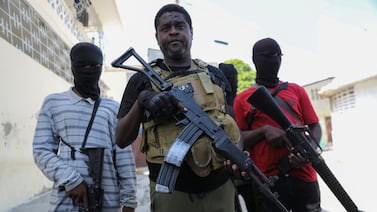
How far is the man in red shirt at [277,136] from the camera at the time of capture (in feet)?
7.50

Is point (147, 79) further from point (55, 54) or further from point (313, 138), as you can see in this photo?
point (55, 54)

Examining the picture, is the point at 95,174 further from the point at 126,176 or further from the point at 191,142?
the point at 191,142

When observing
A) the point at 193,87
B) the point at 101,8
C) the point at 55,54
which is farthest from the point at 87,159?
the point at 101,8

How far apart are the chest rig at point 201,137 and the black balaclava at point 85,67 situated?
549 millimetres

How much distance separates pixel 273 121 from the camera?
237 centimetres

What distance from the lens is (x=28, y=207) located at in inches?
179

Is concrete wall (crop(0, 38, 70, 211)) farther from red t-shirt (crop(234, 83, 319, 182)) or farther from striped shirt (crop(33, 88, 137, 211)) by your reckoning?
red t-shirt (crop(234, 83, 319, 182))

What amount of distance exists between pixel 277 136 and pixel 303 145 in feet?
0.51

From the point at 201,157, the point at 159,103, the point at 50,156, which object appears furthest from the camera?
the point at 50,156

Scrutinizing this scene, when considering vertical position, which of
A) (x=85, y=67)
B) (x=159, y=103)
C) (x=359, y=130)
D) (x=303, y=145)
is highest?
(x=85, y=67)

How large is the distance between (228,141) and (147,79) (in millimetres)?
473

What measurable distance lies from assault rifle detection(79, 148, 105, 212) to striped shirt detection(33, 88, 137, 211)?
0.02 metres

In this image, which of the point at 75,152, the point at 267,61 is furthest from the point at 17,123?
the point at 267,61

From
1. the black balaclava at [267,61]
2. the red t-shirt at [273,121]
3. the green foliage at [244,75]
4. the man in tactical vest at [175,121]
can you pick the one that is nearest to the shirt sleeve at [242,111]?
the red t-shirt at [273,121]
